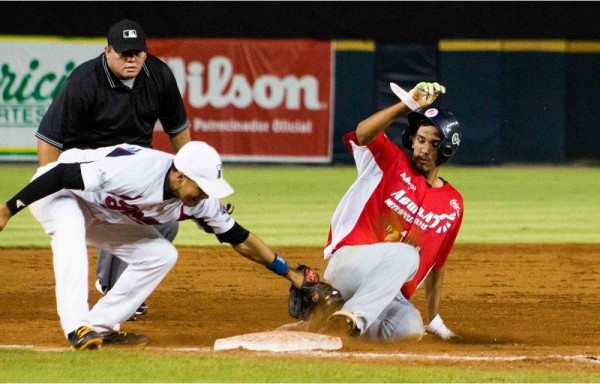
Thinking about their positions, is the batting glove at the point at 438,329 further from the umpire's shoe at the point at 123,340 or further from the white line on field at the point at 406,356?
the umpire's shoe at the point at 123,340

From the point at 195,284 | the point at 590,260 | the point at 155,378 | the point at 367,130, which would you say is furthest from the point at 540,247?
the point at 155,378

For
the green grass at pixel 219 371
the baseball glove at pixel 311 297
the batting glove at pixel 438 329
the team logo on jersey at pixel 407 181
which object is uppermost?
the team logo on jersey at pixel 407 181

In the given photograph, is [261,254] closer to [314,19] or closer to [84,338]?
[84,338]

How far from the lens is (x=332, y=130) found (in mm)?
16922

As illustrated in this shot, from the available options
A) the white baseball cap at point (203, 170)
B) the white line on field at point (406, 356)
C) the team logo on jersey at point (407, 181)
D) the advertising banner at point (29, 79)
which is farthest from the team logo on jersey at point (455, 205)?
the advertising banner at point (29, 79)

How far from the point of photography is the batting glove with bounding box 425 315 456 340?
20.5 feet

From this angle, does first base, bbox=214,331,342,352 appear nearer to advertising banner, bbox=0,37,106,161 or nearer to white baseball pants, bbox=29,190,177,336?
white baseball pants, bbox=29,190,177,336

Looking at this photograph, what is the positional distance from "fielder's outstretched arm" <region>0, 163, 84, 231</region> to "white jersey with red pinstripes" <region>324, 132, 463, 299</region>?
1.49 metres

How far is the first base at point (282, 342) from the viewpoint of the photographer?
5605 mm

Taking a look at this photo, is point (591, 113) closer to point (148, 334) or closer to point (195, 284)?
point (195, 284)

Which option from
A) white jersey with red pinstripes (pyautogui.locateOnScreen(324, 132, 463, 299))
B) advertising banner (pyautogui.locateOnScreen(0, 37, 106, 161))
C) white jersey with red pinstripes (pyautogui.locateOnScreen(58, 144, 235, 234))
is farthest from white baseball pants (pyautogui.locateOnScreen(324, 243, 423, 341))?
advertising banner (pyautogui.locateOnScreen(0, 37, 106, 161))

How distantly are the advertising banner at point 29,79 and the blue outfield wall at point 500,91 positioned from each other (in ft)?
12.9

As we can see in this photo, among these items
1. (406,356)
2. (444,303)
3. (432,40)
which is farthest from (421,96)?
(432,40)

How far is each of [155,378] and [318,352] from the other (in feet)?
3.36
